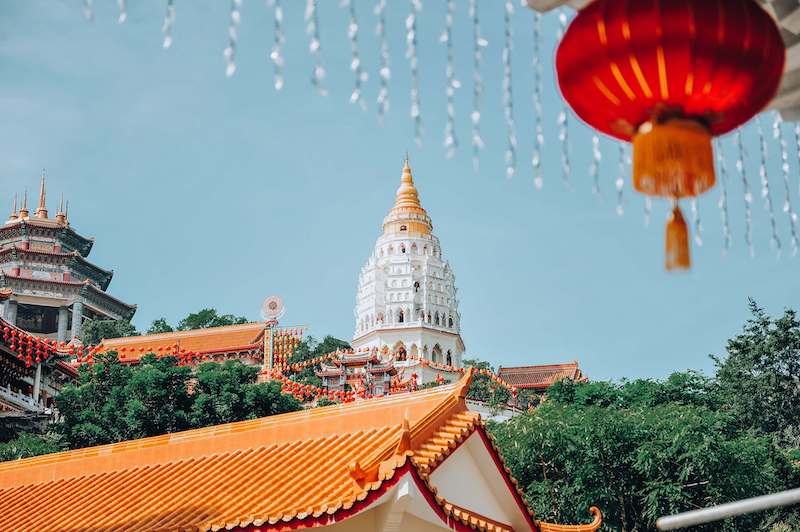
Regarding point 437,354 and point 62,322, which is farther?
point 437,354

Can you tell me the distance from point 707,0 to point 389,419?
802 cm

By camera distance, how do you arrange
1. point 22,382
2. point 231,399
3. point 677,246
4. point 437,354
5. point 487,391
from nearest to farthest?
point 677,246 < point 231,399 < point 22,382 < point 487,391 < point 437,354

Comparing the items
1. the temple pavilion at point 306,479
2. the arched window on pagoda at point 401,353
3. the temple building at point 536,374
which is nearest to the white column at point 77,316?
the arched window on pagoda at point 401,353

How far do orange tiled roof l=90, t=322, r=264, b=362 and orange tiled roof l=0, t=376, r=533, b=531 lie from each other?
120ft

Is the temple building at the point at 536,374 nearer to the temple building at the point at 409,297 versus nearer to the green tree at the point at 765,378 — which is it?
the temple building at the point at 409,297

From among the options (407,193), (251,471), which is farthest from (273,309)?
(251,471)

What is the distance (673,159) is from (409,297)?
56579 millimetres

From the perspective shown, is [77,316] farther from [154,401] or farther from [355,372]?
[154,401]

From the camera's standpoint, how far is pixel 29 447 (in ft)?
86.4

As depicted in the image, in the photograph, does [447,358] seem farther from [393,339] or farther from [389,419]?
[389,419]

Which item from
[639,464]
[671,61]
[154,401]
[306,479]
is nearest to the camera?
[671,61]

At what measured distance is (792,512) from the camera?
90.3 feet

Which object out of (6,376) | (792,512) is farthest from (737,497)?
(6,376)

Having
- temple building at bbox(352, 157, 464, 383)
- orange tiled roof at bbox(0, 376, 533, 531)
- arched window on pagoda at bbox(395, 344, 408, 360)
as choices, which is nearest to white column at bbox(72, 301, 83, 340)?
temple building at bbox(352, 157, 464, 383)
